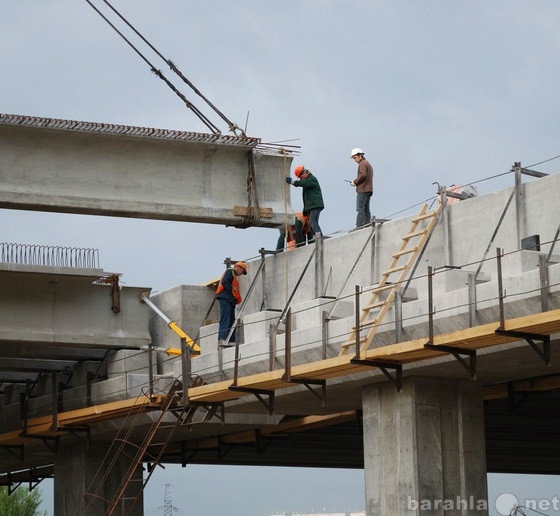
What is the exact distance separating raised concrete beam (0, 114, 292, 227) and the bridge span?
5.51ft

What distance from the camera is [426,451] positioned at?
2128 cm

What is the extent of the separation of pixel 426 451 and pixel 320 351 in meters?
2.71

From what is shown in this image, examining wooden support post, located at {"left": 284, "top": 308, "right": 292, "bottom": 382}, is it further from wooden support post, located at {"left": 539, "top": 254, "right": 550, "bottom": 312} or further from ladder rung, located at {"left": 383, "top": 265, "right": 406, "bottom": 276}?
wooden support post, located at {"left": 539, "top": 254, "right": 550, "bottom": 312}

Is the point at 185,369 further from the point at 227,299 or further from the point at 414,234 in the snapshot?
the point at 414,234

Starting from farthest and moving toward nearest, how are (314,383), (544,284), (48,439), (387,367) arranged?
1. (48,439)
2. (314,383)
3. (387,367)
4. (544,284)

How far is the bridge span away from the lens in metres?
20.2

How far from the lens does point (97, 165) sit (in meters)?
25.4

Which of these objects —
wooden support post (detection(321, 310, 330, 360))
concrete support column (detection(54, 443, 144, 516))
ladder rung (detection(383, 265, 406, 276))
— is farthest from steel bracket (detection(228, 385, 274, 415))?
concrete support column (detection(54, 443, 144, 516))

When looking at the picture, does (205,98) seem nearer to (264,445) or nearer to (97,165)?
(97,165)

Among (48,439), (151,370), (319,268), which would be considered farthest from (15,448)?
(319,268)

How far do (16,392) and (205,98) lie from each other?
1026cm

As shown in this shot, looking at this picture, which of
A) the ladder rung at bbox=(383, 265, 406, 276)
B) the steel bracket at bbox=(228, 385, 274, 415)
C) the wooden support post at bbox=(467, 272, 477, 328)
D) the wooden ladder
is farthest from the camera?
the steel bracket at bbox=(228, 385, 274, 415)

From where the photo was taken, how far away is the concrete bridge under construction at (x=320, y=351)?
2053 cm

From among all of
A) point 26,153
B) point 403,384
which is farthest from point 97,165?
point 403,384
